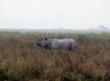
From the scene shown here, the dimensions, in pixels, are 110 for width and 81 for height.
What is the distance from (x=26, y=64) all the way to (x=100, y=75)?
117 inches

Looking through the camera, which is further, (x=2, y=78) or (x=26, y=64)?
(x=26, y=64)

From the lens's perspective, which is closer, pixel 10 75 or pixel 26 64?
pixel 10 75

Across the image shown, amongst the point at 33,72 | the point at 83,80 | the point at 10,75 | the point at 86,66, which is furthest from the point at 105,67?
the point at 10,75

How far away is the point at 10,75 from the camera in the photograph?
9.70m

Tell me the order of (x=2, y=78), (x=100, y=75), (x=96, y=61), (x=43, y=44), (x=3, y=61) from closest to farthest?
(x=2, y=78)
(x=100, y=75)
(x=3, y=61)
(x=96, y=61)
(x=43, y=44)

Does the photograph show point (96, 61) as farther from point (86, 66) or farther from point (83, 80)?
point (83, 80)

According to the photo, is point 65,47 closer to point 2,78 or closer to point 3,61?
point 3,61

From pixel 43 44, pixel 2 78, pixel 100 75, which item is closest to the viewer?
pixel 2 78

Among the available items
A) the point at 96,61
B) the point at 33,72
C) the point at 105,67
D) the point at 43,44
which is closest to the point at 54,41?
the point at 43,44

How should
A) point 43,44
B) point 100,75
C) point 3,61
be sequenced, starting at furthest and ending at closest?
1. point 43,44
2. point 3,61
3. point 100,75

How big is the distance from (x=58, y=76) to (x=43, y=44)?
8.49m

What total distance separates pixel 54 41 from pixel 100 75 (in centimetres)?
832

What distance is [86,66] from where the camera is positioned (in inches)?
444

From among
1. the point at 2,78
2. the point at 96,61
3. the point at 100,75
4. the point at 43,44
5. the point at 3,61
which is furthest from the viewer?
the point at 43,44
